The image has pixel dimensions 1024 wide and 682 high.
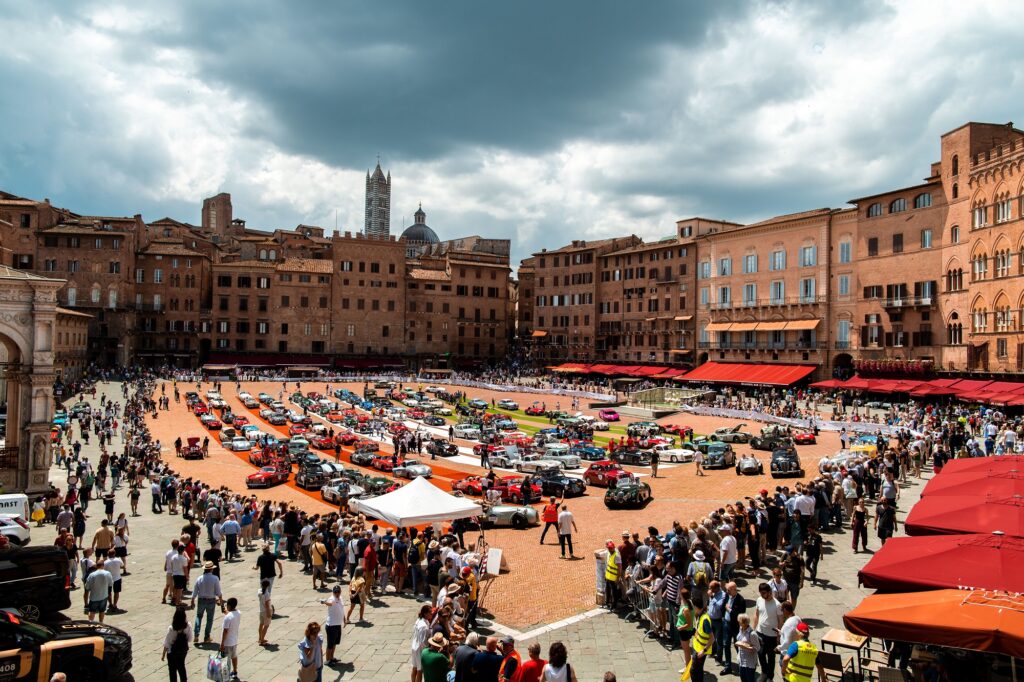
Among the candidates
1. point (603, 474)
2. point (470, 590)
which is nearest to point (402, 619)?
point (470, 590)

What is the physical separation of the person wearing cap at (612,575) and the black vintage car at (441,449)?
89.6 feet

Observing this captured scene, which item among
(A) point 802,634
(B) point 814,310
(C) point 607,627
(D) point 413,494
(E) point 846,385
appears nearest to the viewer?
(A) point 802,634

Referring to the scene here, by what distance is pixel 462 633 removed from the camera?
9.95 m

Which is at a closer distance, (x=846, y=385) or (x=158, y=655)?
(x=158, y=655)

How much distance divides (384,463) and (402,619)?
934 inches

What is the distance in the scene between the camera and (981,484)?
13727mm

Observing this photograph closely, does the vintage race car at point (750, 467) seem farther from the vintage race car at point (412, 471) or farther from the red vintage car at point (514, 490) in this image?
the vintage race car at point (412, 471)

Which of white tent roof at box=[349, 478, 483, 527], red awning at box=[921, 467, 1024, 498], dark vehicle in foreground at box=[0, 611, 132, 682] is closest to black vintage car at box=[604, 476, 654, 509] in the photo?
white tent roof at box=[349, 478, 483, 527]

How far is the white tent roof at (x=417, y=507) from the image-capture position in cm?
1692

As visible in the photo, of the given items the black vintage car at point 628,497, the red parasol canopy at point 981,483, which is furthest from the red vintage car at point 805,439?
the red parasol canopy at point 981,483

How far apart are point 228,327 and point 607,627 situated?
281 ft

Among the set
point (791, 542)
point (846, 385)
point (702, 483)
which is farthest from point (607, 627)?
point (846, 385)

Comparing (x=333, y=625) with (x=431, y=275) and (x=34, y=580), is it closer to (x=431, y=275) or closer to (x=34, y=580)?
(x=34, y=580)

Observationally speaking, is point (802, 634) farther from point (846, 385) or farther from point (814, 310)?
point (814, 310)
